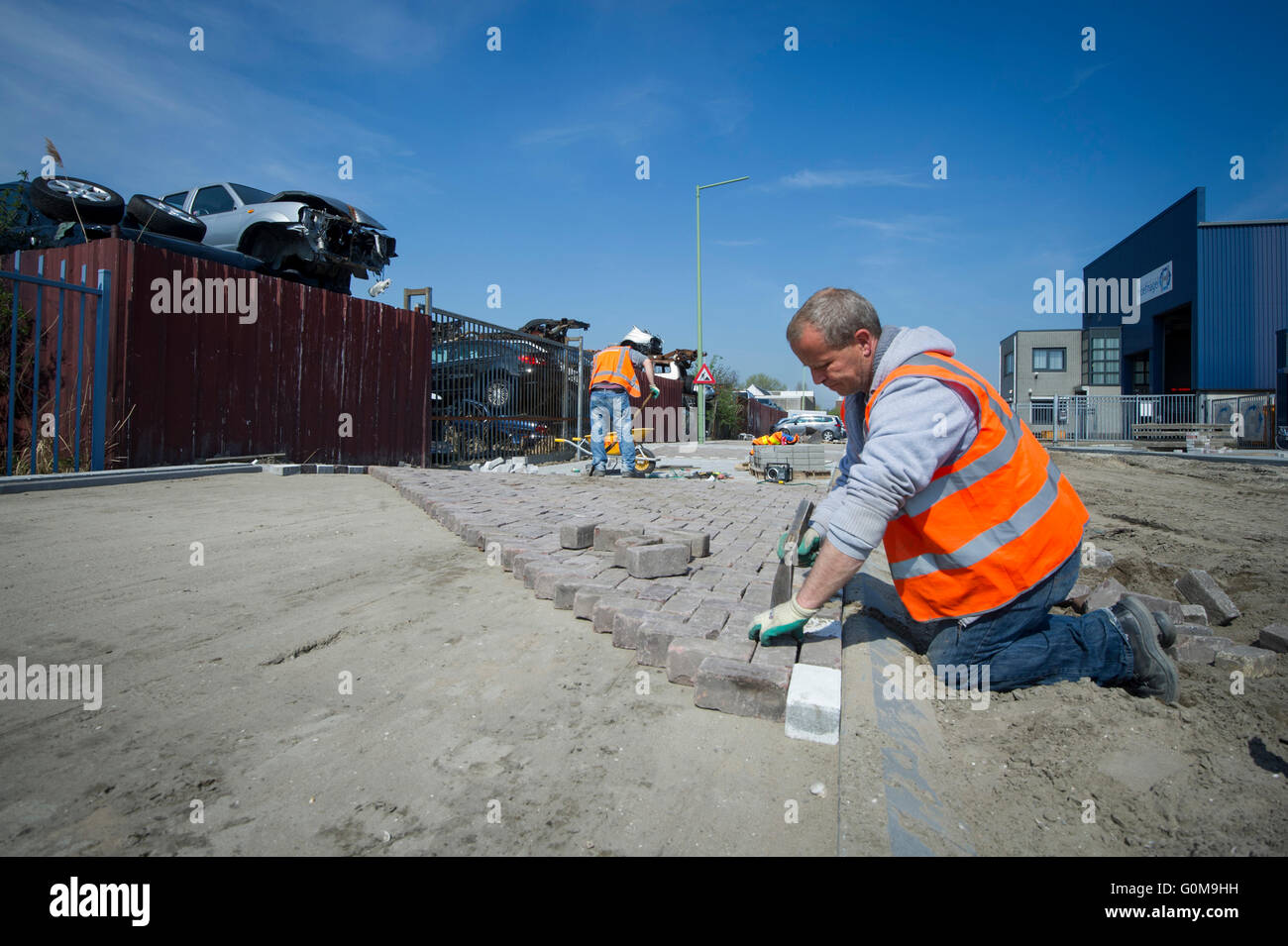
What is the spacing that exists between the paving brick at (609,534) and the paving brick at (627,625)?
1081 millimetres

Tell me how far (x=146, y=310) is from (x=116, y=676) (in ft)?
18.9

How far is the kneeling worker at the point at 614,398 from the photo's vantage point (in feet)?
29.0

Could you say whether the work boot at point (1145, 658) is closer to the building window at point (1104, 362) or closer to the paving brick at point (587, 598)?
the paving brick at point (587, 598)

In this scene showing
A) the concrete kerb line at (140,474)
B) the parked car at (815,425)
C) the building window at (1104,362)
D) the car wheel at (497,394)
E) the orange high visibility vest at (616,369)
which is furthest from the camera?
the building window at (1104,362)

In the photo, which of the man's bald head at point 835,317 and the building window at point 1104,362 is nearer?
the man's bald head at point 835,317

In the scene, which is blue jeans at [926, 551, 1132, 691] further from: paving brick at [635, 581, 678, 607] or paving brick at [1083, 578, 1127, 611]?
paving brick at [635, 581, 678, 607]

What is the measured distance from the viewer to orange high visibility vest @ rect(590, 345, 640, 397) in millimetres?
8820

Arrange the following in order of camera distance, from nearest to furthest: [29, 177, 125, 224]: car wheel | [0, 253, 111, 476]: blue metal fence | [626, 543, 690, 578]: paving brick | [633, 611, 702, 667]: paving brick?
[633, 611, 702, 667]: paving brick, [626, 543, 690, 578]: paving brick, [0, 253, 111, 476]: blue metal fence, [29, 177, 125, 224]: car wheel

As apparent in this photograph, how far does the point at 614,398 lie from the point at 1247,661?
719 centimetres

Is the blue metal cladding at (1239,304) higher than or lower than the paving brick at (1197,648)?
higher

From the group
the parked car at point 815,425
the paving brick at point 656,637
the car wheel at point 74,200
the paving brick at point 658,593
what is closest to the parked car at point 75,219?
the car wheel at point 74,200

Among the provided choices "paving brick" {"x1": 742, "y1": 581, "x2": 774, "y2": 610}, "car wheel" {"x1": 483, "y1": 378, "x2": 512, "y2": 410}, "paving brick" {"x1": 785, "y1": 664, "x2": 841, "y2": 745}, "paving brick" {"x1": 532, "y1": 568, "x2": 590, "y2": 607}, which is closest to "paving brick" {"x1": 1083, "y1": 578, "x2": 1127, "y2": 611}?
"paving brick" {"x1": 742, "y1": 581, "x2": 774, "y2": 610}

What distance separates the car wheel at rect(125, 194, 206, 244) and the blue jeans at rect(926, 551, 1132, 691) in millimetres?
10281

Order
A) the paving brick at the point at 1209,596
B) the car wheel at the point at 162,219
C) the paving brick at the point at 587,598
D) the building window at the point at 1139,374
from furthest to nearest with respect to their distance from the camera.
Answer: the building window at the point at 1139,374 → the car wheel at the point at 162,219 → the paving brick at the point at 1209,596 → the paving brick at the point at 587,598
